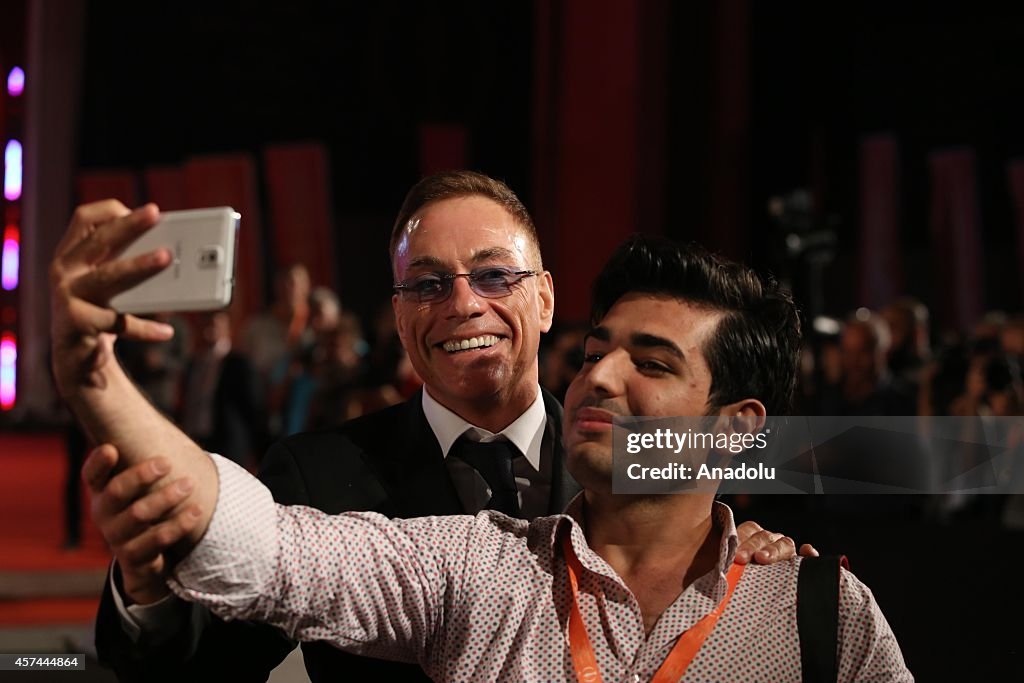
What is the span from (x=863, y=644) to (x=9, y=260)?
8.48m

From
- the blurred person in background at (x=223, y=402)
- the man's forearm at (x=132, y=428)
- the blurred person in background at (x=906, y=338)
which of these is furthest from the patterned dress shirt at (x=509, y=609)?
the blurred person in background at (x=223, y=402)

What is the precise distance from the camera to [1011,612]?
2.31 metres

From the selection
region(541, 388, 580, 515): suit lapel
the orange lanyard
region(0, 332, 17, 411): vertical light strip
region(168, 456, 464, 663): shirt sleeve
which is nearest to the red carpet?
region(0, 332, 17, 411): vertical light strip

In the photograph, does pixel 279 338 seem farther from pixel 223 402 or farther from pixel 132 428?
pixel 132 428

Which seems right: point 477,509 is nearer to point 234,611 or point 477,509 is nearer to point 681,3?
point 234,611

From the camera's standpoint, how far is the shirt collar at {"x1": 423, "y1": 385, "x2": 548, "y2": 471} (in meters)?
→ 1.95

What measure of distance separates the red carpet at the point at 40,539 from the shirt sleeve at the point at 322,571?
331cm

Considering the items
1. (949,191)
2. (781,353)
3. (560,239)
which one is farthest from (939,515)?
(949,191)

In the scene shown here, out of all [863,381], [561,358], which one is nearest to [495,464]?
[863,381]

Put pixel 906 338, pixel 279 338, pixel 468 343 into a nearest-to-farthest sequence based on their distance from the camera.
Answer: pixel 468 343
pixel 906 338
pixel 279 338

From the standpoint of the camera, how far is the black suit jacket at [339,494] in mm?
1461

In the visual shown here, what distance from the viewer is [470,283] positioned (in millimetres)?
1935

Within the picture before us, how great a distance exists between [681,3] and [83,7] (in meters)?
6.09

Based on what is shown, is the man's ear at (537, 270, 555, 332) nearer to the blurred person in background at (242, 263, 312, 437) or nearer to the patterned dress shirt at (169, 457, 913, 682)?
the patterned dress shirt at (169, 457, 913, 682)
